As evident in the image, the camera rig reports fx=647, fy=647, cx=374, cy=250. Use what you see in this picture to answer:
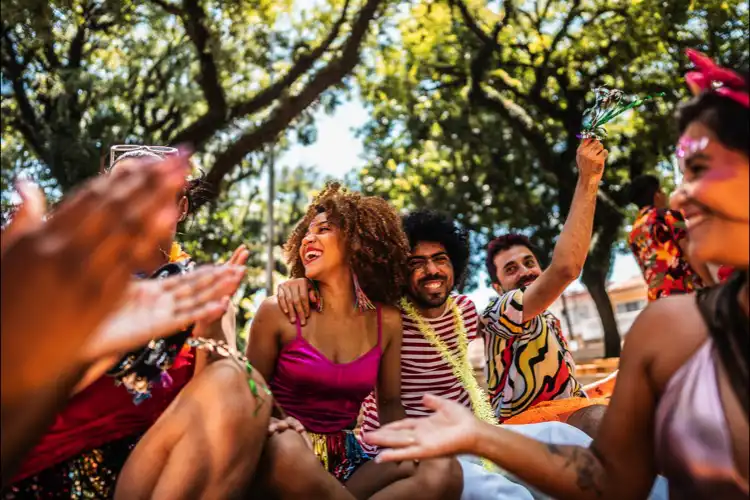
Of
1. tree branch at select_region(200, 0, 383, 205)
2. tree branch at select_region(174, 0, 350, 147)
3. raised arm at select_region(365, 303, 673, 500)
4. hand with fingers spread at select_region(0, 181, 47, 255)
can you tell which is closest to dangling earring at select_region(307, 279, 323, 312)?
raised arm at select_region(365, 303, 673, 500)

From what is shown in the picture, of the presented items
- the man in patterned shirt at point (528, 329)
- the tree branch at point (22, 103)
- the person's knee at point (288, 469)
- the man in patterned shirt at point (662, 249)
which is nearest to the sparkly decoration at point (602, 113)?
the man in patterned shirt at point (528, 329)

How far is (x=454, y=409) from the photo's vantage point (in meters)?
1.39

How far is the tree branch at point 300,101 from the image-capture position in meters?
10.9

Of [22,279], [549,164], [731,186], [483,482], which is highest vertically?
[549,164]

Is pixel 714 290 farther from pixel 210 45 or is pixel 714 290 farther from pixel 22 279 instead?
pixel 210 45

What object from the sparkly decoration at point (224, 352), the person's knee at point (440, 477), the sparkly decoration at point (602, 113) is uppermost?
the sparkly decoration at point (602, 113)

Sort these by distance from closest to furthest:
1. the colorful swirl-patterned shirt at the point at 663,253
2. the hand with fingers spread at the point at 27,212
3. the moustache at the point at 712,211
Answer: the hand with fingers spread at the point at 27,212, the moustache at the point at 712,211, the colorful swirl-patterned shirt at the point at 663,253

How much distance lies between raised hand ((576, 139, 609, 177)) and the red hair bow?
965 millimetres

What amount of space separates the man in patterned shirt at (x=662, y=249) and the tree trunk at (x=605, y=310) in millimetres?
9167

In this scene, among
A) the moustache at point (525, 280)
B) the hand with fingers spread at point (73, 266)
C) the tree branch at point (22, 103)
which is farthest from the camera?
the tree branch at point (22, 103)

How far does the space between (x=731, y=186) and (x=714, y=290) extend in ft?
0.90

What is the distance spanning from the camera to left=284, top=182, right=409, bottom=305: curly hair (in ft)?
9.29

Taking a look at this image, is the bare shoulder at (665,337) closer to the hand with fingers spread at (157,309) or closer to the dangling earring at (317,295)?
the hand with fingers spread at (157,309)

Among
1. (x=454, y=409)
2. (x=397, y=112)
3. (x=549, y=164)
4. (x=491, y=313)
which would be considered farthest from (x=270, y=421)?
(x=397, y=112)
